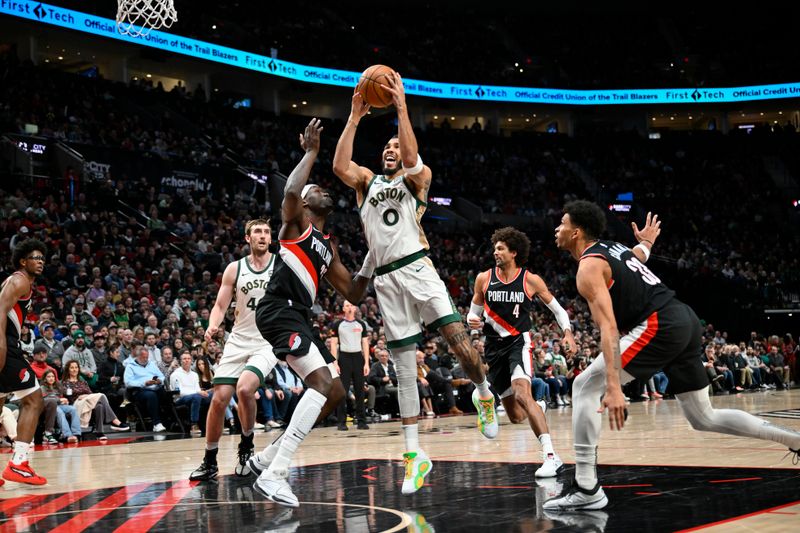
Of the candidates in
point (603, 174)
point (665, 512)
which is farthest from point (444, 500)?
point (603, 174)

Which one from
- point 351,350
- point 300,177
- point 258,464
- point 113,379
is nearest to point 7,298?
point 258,464

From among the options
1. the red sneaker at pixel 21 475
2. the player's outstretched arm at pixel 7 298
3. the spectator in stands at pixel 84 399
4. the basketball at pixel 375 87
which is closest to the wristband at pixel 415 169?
the basketball at pixel 375 87

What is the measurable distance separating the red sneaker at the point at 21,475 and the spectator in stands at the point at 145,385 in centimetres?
547

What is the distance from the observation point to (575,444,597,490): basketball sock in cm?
478

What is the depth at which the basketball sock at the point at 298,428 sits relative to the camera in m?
5.48

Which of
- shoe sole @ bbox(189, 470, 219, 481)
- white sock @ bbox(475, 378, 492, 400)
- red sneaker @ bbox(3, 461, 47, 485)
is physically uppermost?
white sock @ bbox(475, 378, 492, 400)

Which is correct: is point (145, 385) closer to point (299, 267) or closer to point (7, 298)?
point (7, 298)

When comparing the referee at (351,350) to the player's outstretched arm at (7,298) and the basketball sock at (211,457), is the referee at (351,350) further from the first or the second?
the player's outstretched arm at (7,298)

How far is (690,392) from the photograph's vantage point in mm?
4883

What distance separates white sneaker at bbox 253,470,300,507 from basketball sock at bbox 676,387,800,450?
8.17 feet

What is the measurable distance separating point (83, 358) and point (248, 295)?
6287 millimetres

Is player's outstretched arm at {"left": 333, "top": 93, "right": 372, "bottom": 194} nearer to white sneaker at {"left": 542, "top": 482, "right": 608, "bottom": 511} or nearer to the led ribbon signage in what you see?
white sneaker at {"left": 542, "top": 482, "right": 608, "bottom": 511}

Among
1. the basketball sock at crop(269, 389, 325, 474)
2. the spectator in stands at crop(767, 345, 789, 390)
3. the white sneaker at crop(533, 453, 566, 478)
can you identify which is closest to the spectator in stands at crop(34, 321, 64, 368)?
the basketball sock at crop(269, 389, 325, 474)

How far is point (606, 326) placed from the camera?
4.50 m
